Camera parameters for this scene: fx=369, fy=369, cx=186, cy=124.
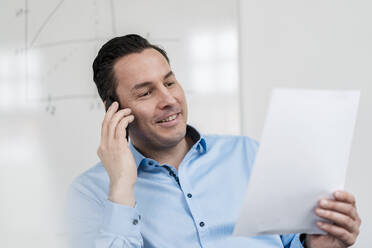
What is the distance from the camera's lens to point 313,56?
165cm

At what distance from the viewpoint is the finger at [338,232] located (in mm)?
793

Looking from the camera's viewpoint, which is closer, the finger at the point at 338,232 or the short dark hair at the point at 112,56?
the finger at the point at 338,232

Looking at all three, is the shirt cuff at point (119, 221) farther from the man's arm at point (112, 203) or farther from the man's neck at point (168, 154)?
the man's neck at point (168, 154)

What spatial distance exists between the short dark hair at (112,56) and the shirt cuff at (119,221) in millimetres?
393

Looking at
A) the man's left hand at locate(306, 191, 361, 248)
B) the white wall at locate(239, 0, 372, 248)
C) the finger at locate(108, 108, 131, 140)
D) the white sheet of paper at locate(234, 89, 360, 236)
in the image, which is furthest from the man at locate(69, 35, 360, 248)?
the white wall at locate(239, 0, 372, 248)

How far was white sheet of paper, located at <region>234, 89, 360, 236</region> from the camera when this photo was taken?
680 millimetres

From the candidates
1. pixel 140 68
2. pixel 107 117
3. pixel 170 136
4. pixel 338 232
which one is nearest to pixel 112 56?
pixel 140 68

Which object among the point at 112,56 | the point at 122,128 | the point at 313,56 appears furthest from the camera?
the point at 313,56

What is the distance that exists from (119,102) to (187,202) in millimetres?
389

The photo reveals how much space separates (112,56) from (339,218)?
821 millimetres

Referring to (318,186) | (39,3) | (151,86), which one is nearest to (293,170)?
(318,186)

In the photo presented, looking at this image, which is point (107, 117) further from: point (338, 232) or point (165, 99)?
point (338, 232)

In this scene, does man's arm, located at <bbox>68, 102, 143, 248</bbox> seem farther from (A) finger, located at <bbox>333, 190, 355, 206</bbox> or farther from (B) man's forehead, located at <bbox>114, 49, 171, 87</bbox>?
(A) finger, located at <bbox>333, 190, 355, 206</bbox>

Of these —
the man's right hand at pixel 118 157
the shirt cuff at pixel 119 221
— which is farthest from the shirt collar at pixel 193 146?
the shirt cuff at pixel 119 221
